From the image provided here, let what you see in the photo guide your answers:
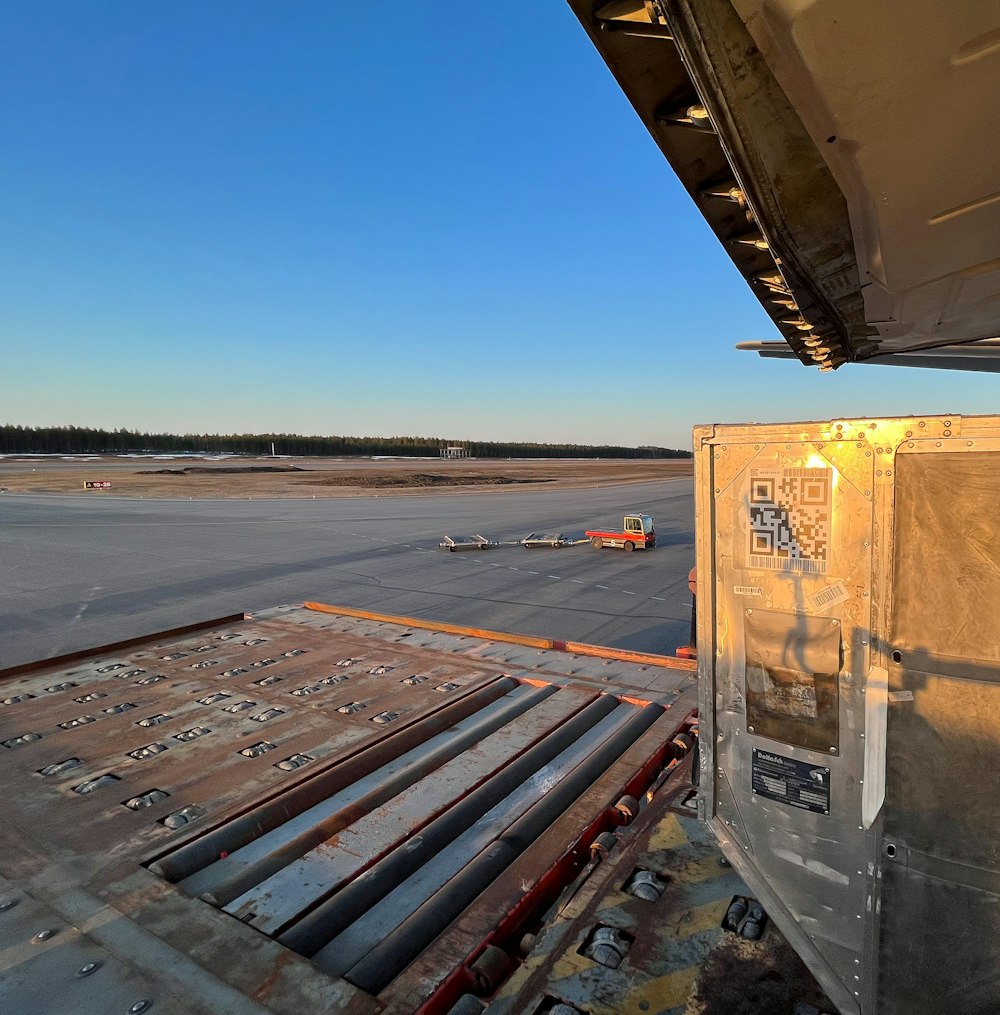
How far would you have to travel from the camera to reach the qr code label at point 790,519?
2250 millimetres

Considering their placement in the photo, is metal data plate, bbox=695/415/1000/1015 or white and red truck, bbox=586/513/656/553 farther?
white and red truck, bbox=586/513/656/553

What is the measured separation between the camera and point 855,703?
2186 millimetres

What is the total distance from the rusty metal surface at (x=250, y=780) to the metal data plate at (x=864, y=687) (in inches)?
50.3

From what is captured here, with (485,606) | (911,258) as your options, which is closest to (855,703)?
(911,258)

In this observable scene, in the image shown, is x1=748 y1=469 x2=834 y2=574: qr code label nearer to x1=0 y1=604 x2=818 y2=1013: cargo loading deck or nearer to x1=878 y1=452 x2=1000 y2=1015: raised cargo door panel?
x1=878 y1=452 x2=1000 y2=1015: raised cargo door panel

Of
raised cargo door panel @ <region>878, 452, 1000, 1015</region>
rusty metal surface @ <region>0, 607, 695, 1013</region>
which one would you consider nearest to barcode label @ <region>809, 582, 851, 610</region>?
raised cargo door panel @ <region>878, 452, 1000, 1015</region>

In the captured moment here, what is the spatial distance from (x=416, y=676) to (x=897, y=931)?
406 cm

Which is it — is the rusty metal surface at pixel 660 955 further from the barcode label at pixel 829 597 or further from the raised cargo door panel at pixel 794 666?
the barcode label at pixel 829 597

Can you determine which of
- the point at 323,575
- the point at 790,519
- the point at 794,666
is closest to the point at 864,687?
the point at 794,666

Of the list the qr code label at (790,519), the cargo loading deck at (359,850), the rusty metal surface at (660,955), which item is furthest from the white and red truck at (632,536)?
the qr code label at (790,519)

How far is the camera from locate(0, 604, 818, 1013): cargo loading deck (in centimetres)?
233

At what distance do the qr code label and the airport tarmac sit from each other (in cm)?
633

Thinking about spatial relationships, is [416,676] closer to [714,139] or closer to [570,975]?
[570,975]

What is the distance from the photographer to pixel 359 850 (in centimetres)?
312
